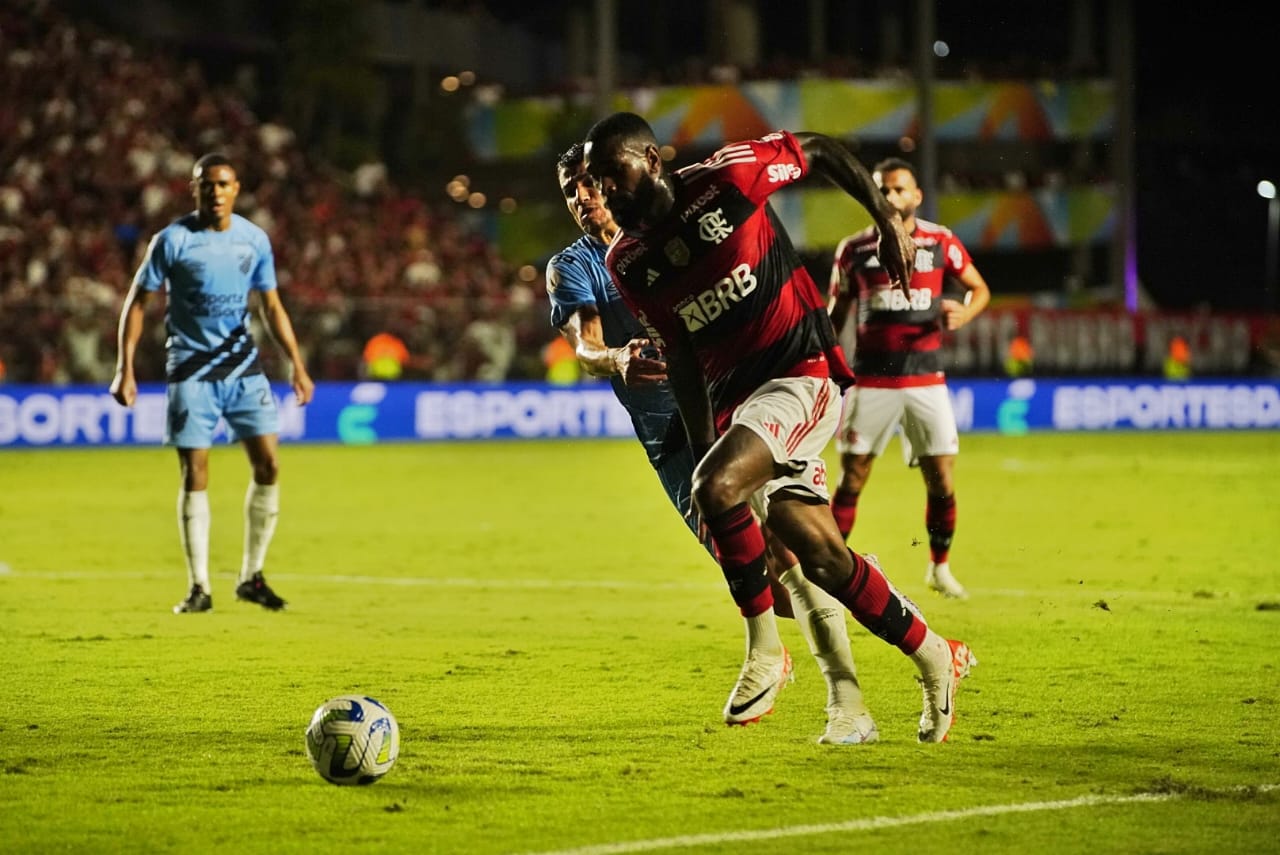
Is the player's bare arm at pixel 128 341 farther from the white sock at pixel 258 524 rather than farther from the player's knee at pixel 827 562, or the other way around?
the player's knee at pixel 827 562

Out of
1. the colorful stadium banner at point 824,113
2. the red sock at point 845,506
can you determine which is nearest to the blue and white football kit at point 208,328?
the red sock at point 845,506

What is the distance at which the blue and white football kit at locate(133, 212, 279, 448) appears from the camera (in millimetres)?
10891

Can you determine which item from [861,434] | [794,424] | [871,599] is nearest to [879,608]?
[871,599]

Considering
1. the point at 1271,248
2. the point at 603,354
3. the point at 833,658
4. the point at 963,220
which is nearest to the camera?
the point at 833,658

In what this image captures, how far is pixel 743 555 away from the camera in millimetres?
6836

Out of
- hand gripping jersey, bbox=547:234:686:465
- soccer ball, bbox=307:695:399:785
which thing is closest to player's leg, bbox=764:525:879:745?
hand gripping jersey, bbox=547:234:686:465

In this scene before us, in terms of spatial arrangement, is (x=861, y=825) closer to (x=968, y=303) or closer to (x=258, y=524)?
(x=258, y=524)

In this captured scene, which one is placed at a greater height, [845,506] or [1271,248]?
[845,506]

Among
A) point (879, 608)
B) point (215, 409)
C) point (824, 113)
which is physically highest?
point (824, 113)

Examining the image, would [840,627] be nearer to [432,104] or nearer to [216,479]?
[216,479]

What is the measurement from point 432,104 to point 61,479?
24415 millimetres

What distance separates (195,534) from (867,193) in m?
5.59

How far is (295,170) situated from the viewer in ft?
112

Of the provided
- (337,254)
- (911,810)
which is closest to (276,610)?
(911,810)
